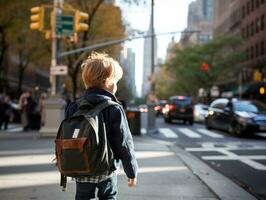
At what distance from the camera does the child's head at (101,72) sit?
13.9 feet

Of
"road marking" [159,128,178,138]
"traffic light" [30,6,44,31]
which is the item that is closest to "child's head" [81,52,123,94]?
"traffic light" [30,6,44,31]

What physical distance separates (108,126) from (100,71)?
1.42 feet

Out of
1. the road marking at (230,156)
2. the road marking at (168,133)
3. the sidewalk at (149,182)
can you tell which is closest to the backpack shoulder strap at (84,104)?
the sidewalk at (149,182)

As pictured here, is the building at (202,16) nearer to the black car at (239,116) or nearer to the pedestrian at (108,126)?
the black car at (239,116)

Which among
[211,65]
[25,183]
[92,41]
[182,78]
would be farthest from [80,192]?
[182,78]

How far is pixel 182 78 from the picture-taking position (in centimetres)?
7369

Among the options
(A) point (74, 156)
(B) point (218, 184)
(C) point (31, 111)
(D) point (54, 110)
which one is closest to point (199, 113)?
(C) point (31, 111)

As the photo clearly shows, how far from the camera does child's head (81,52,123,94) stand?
425cm

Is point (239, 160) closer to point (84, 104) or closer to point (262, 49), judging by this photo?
point (84, 104)

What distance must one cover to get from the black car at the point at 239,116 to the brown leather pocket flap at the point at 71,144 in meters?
17.0

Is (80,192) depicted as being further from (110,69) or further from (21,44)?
(21,44)

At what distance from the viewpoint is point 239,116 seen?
21438 millimetres

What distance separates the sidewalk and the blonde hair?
3.29 metres

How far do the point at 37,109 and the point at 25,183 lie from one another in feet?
54.3
